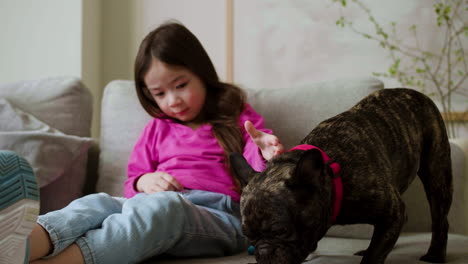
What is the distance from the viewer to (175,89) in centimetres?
179

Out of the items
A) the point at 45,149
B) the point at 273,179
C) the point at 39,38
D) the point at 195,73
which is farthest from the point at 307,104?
the point at 39,38

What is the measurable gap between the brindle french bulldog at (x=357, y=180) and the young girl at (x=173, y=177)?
252mm

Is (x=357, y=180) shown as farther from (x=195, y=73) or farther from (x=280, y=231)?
(x=195, y=73)

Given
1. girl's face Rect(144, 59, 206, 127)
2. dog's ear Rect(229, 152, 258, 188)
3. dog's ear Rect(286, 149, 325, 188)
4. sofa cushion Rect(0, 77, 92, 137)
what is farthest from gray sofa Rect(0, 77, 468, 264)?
dog's ear Rect(286, 149, 325, 188)

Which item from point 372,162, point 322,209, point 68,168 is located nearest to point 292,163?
point 322,209

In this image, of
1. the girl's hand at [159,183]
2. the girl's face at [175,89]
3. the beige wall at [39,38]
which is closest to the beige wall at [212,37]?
the beige wall at [39,38]

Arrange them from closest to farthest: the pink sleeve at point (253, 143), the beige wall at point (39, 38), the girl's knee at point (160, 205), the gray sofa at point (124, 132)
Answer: the girl's knee at point (160, 205), the pink sleeve at point (253, 143), the gray sofa at point (124, 132), the beige wall at point (39, 38)

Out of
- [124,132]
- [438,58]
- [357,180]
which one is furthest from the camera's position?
[438,58]

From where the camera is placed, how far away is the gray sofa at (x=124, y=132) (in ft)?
5.81

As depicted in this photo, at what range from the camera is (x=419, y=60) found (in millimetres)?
2701

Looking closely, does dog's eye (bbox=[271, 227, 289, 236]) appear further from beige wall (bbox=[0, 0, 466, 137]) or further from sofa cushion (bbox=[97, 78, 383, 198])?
beige wall (bbox=[0, 0, 466, 137])

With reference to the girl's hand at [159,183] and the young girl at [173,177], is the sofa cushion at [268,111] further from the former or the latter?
the girl's hand at [159,183]

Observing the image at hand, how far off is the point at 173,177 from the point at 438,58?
1.83 meters

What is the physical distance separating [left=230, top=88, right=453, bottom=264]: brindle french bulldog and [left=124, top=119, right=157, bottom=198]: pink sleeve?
66cm
